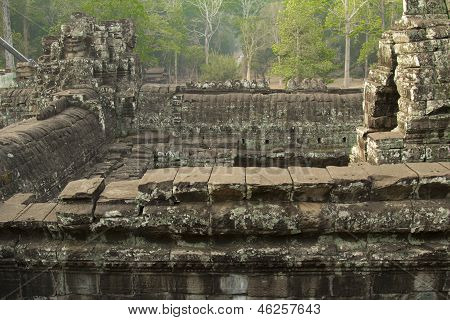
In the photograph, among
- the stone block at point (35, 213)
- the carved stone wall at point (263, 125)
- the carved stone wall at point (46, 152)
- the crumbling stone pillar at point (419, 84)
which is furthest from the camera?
the carved stone wall at point (263, 125)

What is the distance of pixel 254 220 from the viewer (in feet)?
13.0

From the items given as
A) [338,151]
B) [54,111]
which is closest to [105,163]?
[54,111]

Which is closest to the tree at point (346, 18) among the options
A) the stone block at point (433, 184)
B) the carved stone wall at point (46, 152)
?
the carved stone wall at point (46, 152)

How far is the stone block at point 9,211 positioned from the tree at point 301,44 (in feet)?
70.9

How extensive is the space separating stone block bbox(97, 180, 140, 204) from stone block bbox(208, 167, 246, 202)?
28.5 inches

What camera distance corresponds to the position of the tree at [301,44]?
2489 cm

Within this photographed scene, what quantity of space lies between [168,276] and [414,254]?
2.15 metres

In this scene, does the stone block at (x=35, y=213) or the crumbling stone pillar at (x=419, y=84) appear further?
the crumbling stone pillar at (x=419, y=84)

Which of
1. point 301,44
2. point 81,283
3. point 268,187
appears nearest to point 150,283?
point 81,283

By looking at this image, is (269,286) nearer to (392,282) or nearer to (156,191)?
(392,282)

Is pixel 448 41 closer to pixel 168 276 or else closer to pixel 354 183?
pixel 354 183

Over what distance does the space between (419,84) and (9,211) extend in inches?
186

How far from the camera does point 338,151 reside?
11.0 metres

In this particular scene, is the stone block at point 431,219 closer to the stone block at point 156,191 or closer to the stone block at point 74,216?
the stone block at point 156,191
